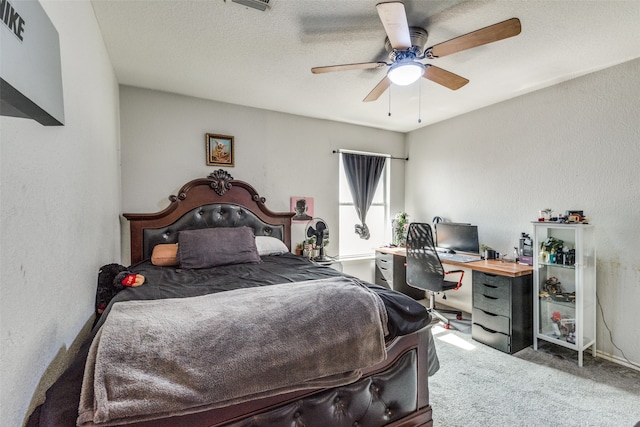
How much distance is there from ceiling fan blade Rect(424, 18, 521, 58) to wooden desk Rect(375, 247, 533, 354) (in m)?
1.93

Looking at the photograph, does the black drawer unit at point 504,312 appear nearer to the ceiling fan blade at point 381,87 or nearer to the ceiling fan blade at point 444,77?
the ceiling fan blade at point 444,77

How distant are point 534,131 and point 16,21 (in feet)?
12.4

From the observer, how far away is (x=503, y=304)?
2.72 meters

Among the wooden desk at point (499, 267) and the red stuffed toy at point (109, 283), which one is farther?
the wooden desk at point (499, 267)

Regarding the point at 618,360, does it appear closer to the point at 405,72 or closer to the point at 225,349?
the point at 405,72

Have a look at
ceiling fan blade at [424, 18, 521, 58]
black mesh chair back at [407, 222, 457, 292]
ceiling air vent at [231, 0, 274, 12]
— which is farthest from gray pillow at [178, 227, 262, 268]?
ceiling fan blade at [424, 18, 521, 58]

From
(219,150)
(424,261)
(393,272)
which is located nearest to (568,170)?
(424,261)

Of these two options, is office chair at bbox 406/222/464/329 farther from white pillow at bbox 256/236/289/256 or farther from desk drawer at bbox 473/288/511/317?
white pillow at bbox 256/236/289/256

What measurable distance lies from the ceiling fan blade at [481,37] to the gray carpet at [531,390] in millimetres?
2184

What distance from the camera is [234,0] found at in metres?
1.67

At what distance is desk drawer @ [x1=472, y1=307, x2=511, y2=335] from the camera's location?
269 cm

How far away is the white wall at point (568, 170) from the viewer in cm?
244

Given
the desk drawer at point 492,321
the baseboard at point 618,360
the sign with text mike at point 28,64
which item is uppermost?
the sign with text mike at point 28,64

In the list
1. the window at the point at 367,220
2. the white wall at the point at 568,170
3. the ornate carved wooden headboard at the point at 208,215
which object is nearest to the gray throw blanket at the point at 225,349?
the ornate carved wooden headboard at the point at 208,215
